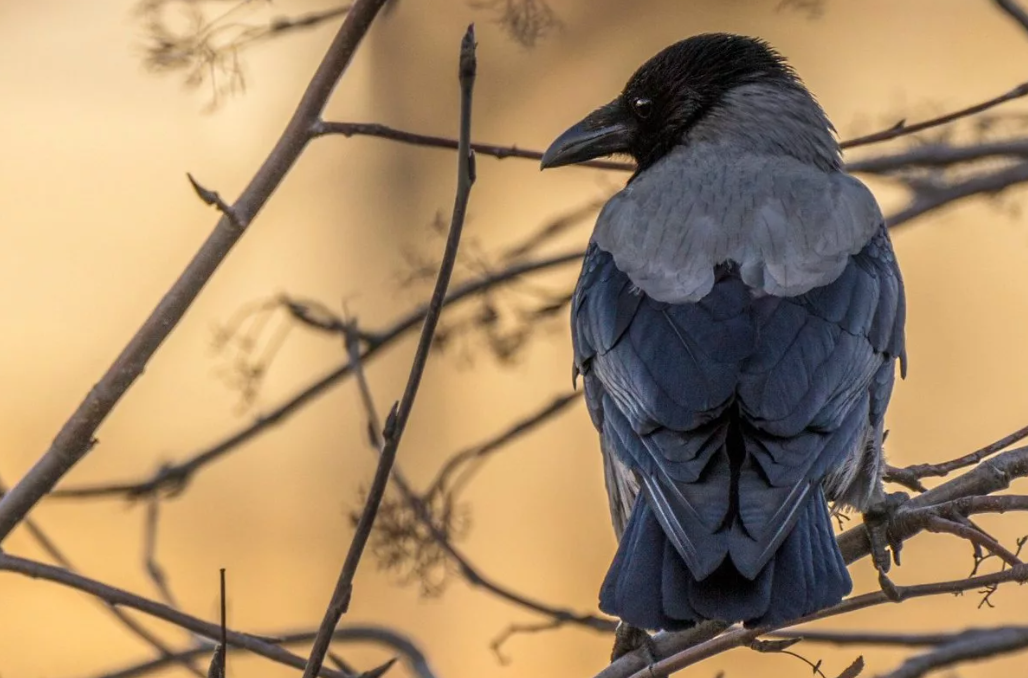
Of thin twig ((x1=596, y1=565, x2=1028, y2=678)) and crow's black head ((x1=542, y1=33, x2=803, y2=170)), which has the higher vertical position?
crow's black head ((x1=542, y1=33, x2=803, y2=170))

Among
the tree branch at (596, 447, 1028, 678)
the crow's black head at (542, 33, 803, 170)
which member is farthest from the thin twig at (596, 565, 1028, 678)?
the crow's black head at (542, 33, 803, 170)

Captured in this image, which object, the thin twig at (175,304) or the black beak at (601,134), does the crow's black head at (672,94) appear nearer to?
the black beak at (601,134)

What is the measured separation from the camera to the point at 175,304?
2.67 meters

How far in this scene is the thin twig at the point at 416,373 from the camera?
2279 mm

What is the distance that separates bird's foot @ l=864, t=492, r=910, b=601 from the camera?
3175 millimetres

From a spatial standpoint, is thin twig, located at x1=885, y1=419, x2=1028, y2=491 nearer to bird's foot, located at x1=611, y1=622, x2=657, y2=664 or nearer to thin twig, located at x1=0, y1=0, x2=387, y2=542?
bird's foot, located at x1=611, y1=622, x2=657, y2=664

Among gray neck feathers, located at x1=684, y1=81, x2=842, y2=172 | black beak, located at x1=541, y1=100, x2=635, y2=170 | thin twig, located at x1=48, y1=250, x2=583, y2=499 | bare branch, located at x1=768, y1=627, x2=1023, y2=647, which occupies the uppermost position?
black beak, located at x1=541, y1=100, x2=635, y2=170

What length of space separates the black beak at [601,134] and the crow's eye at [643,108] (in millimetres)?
30

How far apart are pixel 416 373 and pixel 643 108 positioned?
231 centimetres

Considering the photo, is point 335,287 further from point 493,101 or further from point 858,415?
point 858,415

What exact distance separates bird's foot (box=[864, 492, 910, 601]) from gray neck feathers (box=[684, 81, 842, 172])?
1.16 m

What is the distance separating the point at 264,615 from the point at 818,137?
4788mm

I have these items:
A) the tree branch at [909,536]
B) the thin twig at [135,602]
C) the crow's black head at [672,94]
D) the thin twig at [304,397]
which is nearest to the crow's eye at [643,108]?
the crow's black head at [672,94]

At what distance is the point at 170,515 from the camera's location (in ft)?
27.5
